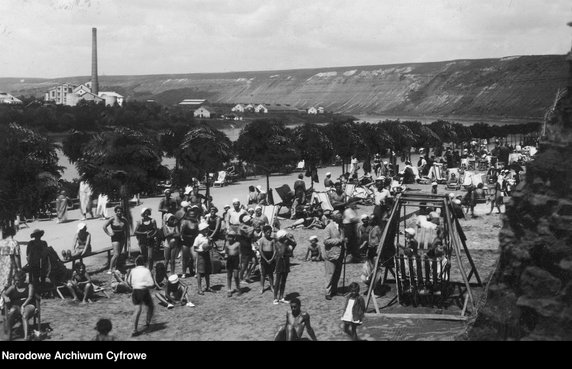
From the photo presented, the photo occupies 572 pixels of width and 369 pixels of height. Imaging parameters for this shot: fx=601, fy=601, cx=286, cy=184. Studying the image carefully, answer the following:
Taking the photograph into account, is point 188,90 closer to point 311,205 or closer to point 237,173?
point 237,173

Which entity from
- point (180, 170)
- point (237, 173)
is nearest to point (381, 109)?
point (237, 173)

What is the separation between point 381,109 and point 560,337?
150904 millimetres

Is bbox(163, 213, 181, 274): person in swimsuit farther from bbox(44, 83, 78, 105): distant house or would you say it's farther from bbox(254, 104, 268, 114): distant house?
bbox(254, 104, 268, 114): distant house

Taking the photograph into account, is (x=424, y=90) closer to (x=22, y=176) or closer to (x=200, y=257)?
(x=22, y=176)

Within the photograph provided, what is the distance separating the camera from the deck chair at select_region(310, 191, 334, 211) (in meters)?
19.2

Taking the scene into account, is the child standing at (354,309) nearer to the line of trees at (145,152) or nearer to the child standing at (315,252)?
the child standing at (315,252)

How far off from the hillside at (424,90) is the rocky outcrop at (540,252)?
4345 inches

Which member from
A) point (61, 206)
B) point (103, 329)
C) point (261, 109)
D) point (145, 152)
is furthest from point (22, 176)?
point (261, 109)

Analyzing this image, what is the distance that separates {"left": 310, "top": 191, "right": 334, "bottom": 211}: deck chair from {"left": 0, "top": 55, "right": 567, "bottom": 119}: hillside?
100185 mm

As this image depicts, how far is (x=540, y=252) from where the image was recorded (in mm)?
6719

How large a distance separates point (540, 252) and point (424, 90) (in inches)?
6270

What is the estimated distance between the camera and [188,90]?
7746 inches

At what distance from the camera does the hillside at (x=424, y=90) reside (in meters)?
127

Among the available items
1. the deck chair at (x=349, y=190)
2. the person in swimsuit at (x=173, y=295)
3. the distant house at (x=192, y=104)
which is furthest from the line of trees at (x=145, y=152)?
the distant house at (x=192, y=104)
